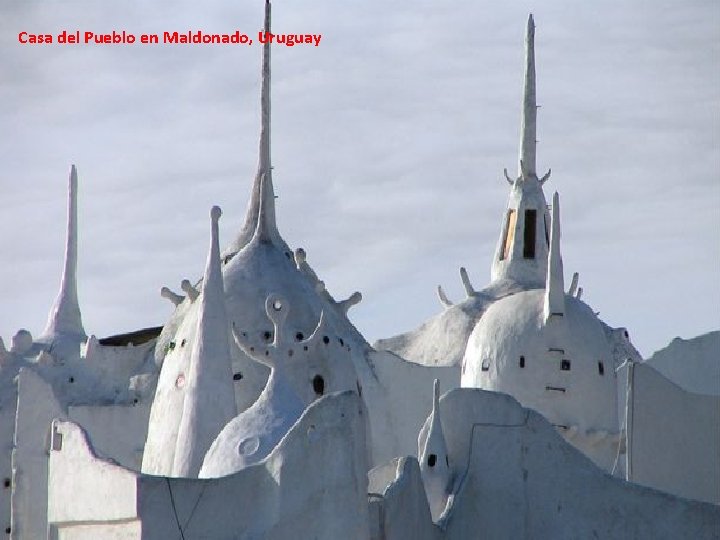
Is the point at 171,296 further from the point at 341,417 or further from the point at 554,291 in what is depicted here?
the point at 341,417

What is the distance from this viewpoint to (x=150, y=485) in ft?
79.4

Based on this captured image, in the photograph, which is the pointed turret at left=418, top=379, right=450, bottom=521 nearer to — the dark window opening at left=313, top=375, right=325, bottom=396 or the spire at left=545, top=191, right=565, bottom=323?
the dark window opening at left=313, top=375, right=325, bottom=396

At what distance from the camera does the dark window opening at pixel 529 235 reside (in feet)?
133

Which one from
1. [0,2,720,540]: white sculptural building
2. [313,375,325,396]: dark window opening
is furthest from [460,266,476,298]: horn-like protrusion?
[313,375,325,396]: dark window opening

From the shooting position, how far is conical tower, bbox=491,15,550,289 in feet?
131

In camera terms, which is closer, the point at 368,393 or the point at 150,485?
the point at 150,485

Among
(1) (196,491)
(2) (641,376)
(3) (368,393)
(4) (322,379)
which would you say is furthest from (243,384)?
(1) (196,491)

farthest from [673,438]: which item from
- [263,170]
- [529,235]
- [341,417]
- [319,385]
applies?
[529,235]

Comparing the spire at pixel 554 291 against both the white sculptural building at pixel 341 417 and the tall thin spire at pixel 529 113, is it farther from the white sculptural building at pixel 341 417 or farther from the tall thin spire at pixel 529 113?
the tall thin spire at pixel 529 113

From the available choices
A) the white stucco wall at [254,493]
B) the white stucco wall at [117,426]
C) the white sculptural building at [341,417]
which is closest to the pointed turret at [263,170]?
the white sculptural building at [341,417]

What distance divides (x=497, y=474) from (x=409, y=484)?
64.4 inches

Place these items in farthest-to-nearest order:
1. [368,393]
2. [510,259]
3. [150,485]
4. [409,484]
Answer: [510,259], [368,393], [409,484], [150,485]

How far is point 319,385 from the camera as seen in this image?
104 ft

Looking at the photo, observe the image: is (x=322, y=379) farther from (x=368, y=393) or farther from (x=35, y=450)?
(x=35, y=450)
